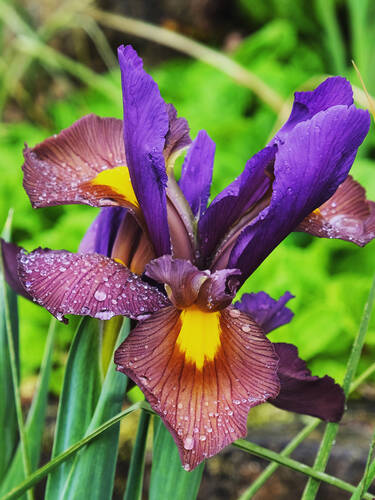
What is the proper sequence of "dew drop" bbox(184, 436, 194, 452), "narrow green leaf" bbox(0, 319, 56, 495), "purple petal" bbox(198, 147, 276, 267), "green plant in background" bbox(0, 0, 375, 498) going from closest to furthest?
"dew drop" bbox(184, 436, 194, 452) → "purple petal" bbox(198, 147, 276, 267) → "narrow green leaf" bbox(0, 319, 56, 495) → "green plant in background" bbox(0, 0, 375, 498)

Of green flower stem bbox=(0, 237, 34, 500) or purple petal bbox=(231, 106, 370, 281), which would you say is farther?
green flower stem bbox=(0, 237, 34, 500)

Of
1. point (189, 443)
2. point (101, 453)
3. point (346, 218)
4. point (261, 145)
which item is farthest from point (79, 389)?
point (261, 145)

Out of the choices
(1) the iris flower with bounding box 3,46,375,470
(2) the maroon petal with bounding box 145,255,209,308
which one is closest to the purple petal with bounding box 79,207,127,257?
(1) the iris flower with bounding box 3,46,375,470

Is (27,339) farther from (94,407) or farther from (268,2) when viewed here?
(268,2)

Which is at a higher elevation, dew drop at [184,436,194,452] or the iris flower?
the iris flower

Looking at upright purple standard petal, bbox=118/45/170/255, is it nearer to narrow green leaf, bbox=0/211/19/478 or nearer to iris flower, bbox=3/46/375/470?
iris flower, bbox=3/46/375/470

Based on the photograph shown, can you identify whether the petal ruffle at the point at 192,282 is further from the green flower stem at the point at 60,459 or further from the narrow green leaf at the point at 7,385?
the narrow green leaf at the point at 7,385
